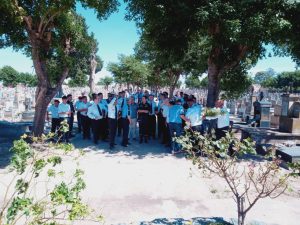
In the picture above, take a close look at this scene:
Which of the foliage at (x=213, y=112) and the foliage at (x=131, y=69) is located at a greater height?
the foliage at (x=131, y=69)

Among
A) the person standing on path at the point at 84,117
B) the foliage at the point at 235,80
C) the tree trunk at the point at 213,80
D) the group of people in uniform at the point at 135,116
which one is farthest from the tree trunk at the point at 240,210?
the foliage at the point at 235,80

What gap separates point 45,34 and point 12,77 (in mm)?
76358

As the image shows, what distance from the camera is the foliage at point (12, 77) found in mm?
78625

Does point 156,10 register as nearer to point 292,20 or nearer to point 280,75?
point 292,20

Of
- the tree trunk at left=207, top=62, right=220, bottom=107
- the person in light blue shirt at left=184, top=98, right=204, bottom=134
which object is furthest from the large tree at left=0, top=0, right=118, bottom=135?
the tree trunk at left=207, top=62, right=220, bottom=107

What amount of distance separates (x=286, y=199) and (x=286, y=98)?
9.15m

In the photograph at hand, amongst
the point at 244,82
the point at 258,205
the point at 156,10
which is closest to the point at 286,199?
the point at 258,205

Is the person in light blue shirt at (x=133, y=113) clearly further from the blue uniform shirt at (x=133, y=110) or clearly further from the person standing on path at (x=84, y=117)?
the person standing on path at (x=84, y=117)

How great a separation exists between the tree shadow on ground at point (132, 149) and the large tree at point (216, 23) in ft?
12.2

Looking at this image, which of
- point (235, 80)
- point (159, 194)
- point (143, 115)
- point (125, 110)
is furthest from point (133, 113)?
point (235, 80)

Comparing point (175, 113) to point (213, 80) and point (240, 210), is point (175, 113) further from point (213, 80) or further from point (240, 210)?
point (240, 210)

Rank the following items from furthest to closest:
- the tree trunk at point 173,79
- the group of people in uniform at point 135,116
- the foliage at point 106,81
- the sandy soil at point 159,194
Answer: the foliage at point 106,81, the tree trunk at point 173,79, the group of people in uniform at point 135,116, the sandy soil at point 159,194

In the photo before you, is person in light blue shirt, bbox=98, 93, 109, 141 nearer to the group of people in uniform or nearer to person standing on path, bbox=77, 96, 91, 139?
the group of people in uniform

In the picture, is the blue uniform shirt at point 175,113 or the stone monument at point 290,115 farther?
the stone monument at point 290,115
